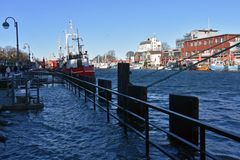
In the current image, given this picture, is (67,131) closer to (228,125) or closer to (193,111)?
(193,111)

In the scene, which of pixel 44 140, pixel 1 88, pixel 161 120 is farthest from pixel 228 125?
pixel 1 88

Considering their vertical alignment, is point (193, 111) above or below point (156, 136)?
above

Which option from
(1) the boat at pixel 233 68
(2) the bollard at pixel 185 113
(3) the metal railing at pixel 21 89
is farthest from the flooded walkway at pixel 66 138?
(1) the boat at pixel 233 68

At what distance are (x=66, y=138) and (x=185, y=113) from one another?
3296 millimetres

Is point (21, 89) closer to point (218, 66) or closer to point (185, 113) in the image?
point (185, 113)

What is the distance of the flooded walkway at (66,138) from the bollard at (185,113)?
0.98 m

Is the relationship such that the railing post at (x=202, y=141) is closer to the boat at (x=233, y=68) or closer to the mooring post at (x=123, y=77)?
the mooring post at (x=123, y=77)

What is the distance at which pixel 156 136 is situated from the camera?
1186 centimetres

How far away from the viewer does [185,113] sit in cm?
947

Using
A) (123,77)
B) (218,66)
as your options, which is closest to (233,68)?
(218,66)

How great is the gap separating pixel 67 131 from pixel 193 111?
4.15m

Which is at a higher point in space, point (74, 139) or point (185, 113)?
point (185, 113)

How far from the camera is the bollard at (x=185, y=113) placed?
9.38 metres

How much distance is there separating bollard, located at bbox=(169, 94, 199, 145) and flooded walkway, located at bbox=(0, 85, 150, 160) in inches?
38.6
